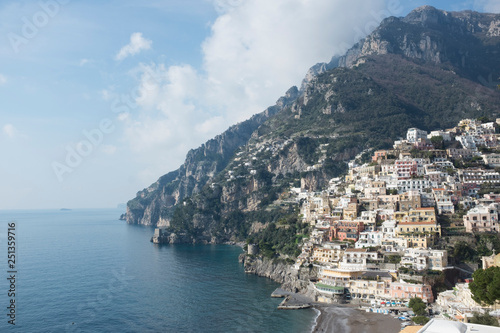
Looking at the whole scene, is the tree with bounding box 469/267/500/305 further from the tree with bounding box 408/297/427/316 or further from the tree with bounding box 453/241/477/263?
the tree with bounding box 453/241/477/263

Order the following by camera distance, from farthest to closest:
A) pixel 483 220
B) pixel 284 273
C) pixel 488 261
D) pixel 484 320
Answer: pixel 284 273 → pixel 483 220 → pixel 488 261 → pixel 484 320

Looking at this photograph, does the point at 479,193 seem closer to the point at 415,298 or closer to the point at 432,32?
the point at 415,298

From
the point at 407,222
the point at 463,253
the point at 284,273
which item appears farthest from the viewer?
the point at 284,273

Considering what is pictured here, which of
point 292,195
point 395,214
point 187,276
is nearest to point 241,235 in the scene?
point 292,195

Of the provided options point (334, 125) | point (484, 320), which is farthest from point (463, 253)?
point (334, 125)

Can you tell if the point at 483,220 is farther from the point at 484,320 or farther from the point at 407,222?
the point at 484,320
